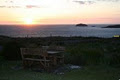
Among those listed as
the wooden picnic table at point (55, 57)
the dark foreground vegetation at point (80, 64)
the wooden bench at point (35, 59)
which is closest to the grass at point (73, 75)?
the dark foreground vegetation at point (80, 64)

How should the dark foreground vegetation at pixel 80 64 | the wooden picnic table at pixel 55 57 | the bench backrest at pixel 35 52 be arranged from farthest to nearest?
1. the wooden picnic table at pixel 55 57
2. the bench backrest at pixel 35 52
3. the dark foreground vegetation at pixel 80 64

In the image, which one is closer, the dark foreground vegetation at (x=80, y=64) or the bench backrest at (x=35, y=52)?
the dark foreground vegetation at (x=80, y=64)

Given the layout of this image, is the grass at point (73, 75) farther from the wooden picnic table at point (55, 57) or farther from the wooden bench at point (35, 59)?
the wooden picnic table at point (55, 57)

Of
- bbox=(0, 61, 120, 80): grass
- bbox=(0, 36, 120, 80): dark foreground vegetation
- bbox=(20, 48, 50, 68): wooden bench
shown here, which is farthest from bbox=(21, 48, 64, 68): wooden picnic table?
bbox=(0, 36, 120, 80): dark foreground vegetation

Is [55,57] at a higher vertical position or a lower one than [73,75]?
higher

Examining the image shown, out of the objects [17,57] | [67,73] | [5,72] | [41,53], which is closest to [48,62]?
[41,53]

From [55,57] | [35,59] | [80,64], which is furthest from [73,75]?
[80,64]

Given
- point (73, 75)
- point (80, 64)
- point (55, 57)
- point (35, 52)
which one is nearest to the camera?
point (73, 75)

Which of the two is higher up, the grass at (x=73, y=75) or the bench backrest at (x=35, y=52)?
the bench backrest at (x=35, y=52)

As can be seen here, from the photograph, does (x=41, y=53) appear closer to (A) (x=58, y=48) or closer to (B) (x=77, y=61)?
(A) (x=58, y=48)

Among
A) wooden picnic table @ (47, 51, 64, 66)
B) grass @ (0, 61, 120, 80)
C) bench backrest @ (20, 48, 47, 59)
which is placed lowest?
grass @ (0, 61, 120, 80)

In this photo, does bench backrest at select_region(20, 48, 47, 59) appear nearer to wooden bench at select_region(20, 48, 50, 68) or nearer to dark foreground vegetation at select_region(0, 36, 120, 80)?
wooden bench at select_region(20, 48, 50, 68)

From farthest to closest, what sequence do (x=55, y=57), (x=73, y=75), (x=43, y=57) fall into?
(x=43, y=57)
(x=55, y=57)
(x=73, y=75)

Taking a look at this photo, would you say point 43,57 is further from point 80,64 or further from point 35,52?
point 80,64
